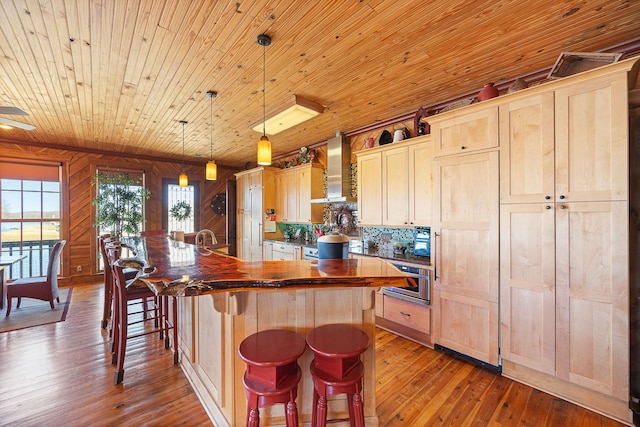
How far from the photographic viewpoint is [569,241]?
2023mm

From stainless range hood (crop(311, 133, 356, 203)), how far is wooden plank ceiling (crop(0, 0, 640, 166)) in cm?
83

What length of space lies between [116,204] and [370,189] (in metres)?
4.92

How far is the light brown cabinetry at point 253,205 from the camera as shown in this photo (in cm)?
561

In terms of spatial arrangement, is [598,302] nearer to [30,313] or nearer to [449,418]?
[449,418]

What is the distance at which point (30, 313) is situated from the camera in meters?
3.64

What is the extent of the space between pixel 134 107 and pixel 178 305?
2559mm

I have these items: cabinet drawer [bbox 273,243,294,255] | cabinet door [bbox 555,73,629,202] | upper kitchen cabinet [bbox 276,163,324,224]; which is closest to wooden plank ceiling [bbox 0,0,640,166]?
cabinet door [bbox 555,73,629,202]

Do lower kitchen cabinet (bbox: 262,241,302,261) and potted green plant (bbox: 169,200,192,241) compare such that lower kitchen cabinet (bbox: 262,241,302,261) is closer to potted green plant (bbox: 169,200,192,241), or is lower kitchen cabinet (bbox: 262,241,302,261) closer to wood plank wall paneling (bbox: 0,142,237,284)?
potted green plant (bbox: 169,200,192,241)

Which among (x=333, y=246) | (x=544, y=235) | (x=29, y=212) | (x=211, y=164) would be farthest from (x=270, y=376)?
(x=29, y=212)

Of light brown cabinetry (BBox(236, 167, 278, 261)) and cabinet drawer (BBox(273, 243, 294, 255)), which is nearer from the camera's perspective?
cabinet drawer (BBox(273, 243, 294, 255))

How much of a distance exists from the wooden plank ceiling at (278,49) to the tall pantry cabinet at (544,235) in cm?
41

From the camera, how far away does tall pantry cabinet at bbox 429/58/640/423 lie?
1850mm

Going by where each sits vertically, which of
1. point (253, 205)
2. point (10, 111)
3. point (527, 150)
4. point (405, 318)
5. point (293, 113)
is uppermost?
point (293, 113)

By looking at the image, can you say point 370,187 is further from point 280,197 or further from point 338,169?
point 280,197
